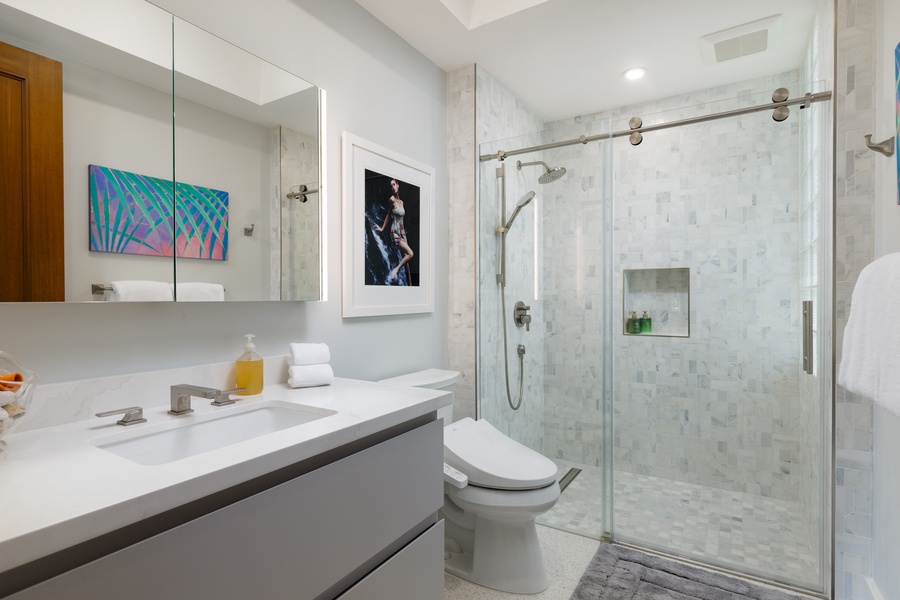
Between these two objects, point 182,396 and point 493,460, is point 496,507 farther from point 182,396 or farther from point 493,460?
point 182,396

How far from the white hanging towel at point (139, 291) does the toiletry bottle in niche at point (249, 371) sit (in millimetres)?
259

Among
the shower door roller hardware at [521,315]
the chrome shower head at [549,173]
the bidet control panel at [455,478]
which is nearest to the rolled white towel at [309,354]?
the bidet control panel at [455,478]

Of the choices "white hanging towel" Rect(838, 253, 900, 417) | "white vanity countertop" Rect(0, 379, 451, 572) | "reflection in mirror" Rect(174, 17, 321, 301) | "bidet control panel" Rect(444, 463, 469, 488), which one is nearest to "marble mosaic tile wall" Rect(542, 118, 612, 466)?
"bidet control panel" Rect(444, 463, 469, 488)

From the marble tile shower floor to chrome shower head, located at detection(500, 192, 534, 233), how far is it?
122cm

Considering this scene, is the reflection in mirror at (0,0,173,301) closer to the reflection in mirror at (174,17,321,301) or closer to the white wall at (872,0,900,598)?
the reflection in mirror at (174,17,321,301)

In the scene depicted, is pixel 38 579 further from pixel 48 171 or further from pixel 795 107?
pixel 795 107

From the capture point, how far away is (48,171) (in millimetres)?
994

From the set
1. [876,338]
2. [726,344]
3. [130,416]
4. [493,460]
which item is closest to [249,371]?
[130,416]

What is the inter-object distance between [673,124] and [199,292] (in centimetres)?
204

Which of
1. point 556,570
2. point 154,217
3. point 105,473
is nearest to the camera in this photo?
point 105,473

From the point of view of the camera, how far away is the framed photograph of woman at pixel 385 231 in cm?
184

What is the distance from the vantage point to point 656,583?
1.83m

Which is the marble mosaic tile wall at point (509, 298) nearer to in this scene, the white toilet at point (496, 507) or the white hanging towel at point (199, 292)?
the white toilet at point (496, 507)

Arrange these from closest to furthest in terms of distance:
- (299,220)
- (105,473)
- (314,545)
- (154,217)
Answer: (105,473)
(314,545)
(154,217)
(299,220)
